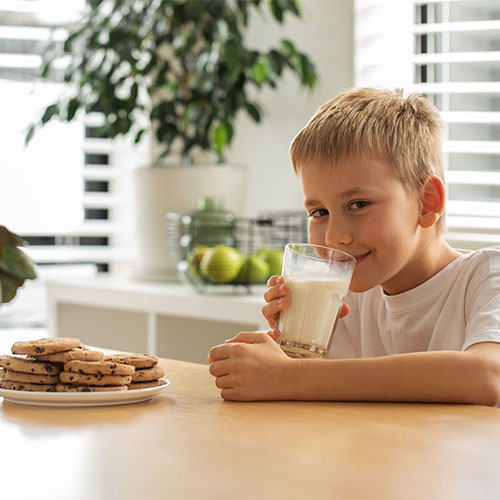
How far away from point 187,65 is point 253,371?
1.85 m

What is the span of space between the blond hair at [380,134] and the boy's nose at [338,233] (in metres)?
0.09

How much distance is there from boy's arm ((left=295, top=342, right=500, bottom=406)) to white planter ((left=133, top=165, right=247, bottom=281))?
5.30 ft

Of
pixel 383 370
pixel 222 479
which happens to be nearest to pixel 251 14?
pixel 383 370

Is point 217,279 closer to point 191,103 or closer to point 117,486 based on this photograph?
point 191,103

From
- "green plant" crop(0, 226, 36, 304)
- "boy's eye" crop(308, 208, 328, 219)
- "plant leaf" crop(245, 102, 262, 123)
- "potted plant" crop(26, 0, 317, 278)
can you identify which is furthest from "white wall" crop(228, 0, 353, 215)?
"green plant" crop(0, 226, 36, 304)

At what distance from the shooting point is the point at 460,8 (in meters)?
2.13

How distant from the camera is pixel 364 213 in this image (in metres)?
1.06

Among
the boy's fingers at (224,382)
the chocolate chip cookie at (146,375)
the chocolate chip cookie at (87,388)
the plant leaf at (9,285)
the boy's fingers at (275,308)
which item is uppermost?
the plant leaf at (9,285)

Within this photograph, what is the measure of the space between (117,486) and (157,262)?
1977mm

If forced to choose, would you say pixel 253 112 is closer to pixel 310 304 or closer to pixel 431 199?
pixel 431 199

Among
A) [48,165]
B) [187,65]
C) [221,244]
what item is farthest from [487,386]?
[48,165]

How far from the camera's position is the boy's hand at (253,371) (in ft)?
2.69

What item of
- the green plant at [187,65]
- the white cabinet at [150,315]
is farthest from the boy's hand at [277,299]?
the green plant at [187,65]

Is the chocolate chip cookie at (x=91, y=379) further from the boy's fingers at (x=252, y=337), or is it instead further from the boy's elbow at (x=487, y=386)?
the boy's elbow at (x=487, y=386)
